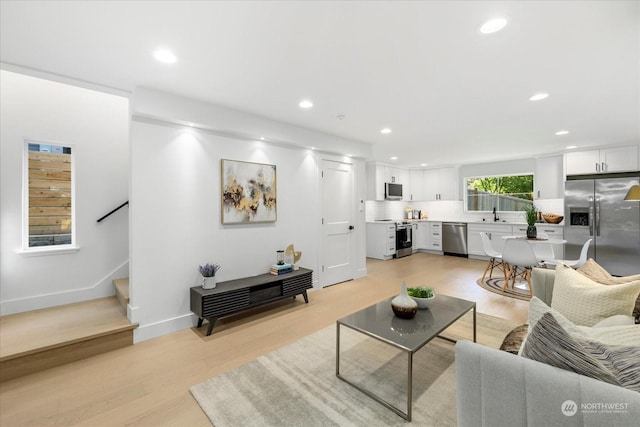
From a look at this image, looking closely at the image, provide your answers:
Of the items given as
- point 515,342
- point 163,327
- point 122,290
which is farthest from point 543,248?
point 122,290

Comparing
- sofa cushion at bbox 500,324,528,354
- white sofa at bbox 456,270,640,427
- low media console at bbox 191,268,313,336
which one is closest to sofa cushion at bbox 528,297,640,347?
white sofa at bbox 456,270,640,427

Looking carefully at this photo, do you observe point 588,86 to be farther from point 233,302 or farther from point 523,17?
point 233,302

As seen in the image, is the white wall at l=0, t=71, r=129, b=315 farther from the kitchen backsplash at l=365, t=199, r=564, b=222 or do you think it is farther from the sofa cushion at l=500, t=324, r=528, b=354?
the kitchen backsplash at l=365, t=199, r=564, b=222

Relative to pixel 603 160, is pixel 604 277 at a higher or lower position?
lower

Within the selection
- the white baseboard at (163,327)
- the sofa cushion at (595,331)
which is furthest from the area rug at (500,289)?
the white baseboard at (163,327)

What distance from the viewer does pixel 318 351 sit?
2.52 metres

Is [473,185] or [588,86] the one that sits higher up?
[588,86]

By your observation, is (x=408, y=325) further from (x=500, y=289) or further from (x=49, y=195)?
(x=49, y=195)

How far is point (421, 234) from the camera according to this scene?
302 inches

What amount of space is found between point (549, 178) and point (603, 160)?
0.85m

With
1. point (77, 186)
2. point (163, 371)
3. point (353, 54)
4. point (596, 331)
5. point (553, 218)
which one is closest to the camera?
point (596, 331)

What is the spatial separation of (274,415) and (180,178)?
2.44m

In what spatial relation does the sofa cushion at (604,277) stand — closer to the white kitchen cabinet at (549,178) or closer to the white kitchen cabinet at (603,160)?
the white kitchen cabinet at (603,160)

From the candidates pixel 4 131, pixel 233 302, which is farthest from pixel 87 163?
pixel 233 302
